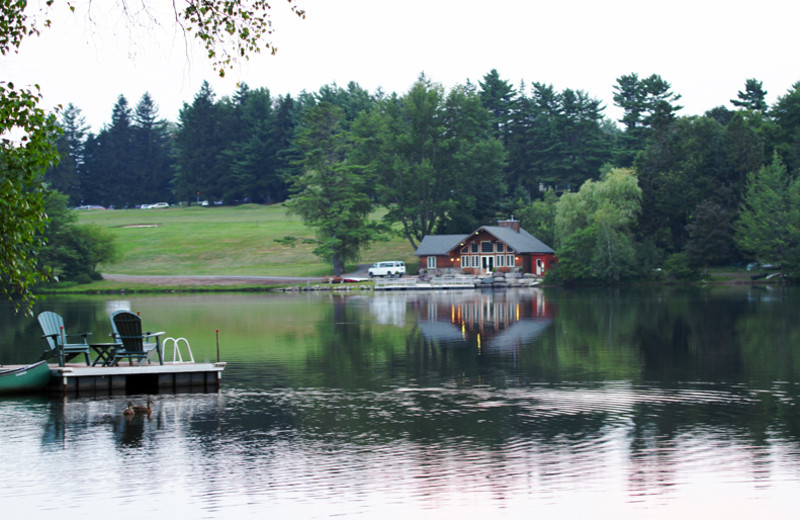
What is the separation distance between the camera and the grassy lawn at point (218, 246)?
97.8 meters

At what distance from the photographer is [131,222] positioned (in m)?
128

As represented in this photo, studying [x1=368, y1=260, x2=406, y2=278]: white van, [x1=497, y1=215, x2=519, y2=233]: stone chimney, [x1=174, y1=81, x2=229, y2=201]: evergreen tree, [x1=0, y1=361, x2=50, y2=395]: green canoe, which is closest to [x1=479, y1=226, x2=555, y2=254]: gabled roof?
[x1=497, y1=215, x2=519, y2=233]: stone chimney

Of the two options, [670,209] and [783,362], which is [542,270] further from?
[783,362]

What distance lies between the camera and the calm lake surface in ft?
44.0

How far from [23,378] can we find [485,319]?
27.5 m

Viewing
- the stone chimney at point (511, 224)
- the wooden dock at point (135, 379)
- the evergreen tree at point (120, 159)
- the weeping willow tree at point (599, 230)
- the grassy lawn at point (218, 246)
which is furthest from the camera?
the evergreen tree at point (120, 159)

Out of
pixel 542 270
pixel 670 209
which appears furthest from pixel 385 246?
pixel 670 209

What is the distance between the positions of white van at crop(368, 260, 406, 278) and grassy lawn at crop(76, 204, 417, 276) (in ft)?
18.4

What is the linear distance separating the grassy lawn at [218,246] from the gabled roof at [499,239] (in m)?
4.65

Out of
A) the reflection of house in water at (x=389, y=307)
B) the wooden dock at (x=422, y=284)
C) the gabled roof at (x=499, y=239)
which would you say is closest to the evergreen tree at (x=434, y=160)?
the gabled roof at (x=499, y=239)

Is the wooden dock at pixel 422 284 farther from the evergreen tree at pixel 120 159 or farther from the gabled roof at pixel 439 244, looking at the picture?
the evergreen tree at pixel 120 159

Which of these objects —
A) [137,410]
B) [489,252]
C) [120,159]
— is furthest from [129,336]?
[120,159]

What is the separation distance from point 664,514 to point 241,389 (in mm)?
13587

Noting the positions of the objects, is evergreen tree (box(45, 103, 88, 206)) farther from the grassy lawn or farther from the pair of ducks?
the pair of ducks
